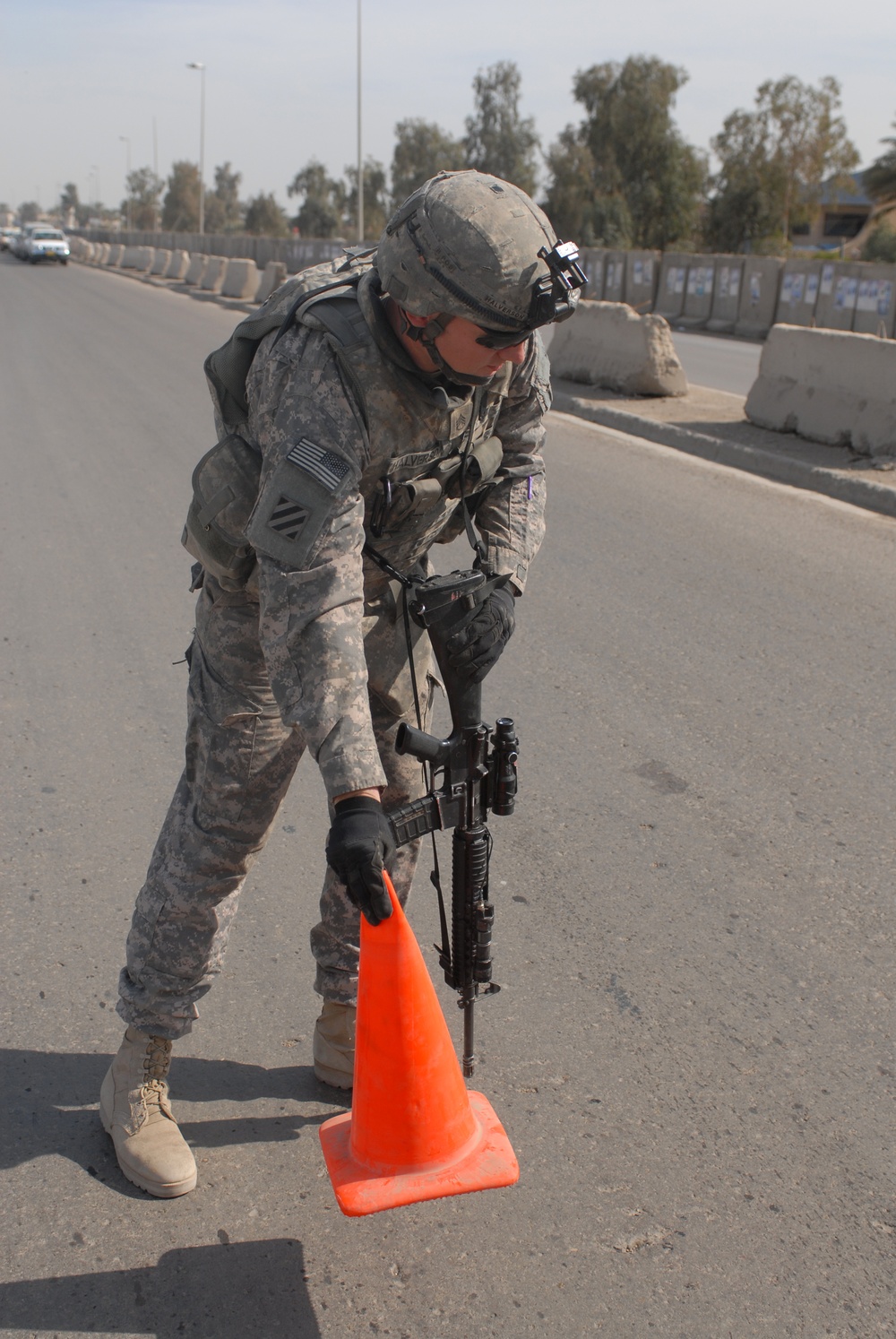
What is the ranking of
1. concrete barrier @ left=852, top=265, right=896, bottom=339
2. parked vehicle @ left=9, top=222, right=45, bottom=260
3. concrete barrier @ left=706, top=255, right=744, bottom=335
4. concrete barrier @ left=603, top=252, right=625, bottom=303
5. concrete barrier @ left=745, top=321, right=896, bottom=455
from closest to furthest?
1. concrete barrier @ left=745, top=321, right=896, bottom=455
2. concrete barrier @ left=852, top=265, right=896, bottom=339
3. concrete barrier @ left=706, top=255, right=744, bottom=335
4. concrete barrier @ left=603, top=252, right=625, bottom=303
5. parked vehicle @ left=9, top=222, right=45, bottom=260

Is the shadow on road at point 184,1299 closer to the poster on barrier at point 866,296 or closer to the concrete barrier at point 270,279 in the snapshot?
the poster on barrier at point 866,296

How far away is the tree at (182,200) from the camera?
105 m

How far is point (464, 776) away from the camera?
2.13m

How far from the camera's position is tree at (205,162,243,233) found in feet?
373

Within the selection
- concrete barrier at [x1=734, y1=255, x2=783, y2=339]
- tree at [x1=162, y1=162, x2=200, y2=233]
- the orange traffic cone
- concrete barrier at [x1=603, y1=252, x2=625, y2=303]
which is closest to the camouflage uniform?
the orange traffic cone

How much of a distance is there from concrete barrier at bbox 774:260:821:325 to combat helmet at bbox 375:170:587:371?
19.5m

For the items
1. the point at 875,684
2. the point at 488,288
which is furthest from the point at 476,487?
the point at 875,684

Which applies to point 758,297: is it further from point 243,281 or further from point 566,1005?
point 566,1005

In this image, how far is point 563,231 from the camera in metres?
52.5

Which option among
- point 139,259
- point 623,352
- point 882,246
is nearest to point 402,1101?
point 623,352

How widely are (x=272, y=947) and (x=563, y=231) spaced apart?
5378 centimetres

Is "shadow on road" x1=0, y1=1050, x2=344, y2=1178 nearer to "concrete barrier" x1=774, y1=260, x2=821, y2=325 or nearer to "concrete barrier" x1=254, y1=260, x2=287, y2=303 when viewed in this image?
"concrete barrier" x1=774, y1=260, x2=821, y2=325

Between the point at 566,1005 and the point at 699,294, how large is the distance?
76.8 ft

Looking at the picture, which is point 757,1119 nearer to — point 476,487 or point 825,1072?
point 825,1072
